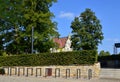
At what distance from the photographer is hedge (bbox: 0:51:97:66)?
35.2 m

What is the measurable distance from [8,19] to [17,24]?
1.55 m

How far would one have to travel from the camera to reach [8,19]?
54156 millimetres

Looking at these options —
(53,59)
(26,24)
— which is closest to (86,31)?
(26,24)

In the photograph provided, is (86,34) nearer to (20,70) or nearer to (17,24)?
(17,24)

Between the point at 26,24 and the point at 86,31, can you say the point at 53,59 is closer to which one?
the point at 26,24

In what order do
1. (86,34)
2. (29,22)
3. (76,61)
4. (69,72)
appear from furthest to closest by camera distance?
1. (86,34)
2. (29,22)
3. (76,61)
4. (69,72)

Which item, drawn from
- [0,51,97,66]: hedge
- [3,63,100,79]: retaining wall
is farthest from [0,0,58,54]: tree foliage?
[3,63,100,79]: retaining wall

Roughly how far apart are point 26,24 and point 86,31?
21403 mm

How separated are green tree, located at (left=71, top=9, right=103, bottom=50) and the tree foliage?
16818mm

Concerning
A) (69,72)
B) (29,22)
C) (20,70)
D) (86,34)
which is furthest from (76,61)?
(86,34)

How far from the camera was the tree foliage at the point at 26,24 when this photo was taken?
5303cm

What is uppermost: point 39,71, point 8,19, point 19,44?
point 8,19

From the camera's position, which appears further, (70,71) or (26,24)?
(26,24)

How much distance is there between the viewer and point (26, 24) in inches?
2126
